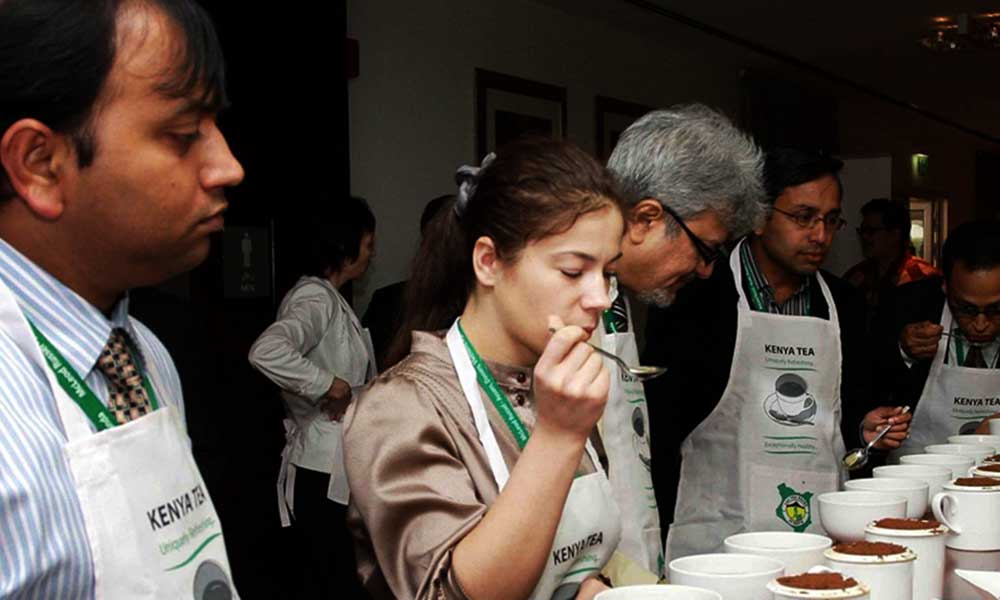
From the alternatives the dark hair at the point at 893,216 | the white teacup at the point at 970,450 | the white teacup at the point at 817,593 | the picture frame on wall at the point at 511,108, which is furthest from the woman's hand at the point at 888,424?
the dark hair at the point at 893,216

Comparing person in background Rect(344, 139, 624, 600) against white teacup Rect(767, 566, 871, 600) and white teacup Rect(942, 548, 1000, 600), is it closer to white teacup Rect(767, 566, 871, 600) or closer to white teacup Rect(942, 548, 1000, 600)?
white teacup Rect(767, 566, 871, 600)

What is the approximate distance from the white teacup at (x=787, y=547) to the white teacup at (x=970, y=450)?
2.75 ft

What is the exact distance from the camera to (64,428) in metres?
0.92

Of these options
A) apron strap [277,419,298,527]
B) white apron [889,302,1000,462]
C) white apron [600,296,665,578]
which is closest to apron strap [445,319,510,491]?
white apron [600,296,665,578]

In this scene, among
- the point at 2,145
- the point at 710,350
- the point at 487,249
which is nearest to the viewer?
the point at 2,145

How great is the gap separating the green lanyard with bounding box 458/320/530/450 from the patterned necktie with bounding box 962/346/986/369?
1.83 meters

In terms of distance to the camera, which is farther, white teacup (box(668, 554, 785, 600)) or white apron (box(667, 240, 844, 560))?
white apron (box(667, 240, 844, 560))

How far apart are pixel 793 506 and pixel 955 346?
2.23ft

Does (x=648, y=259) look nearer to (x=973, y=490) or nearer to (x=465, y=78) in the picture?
(x=973, y=490)

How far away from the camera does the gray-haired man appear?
6.39ft

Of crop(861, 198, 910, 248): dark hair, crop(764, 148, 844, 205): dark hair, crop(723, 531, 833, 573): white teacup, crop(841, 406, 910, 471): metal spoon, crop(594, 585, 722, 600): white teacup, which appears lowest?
crop(841, 406, 910, 471): metal spoon

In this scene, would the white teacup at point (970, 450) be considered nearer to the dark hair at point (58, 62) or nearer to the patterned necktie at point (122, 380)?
the patterned necktie at point (122, 380)

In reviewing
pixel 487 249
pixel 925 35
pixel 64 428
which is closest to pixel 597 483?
pixel 487 249

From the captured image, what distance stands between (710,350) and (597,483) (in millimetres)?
1186
